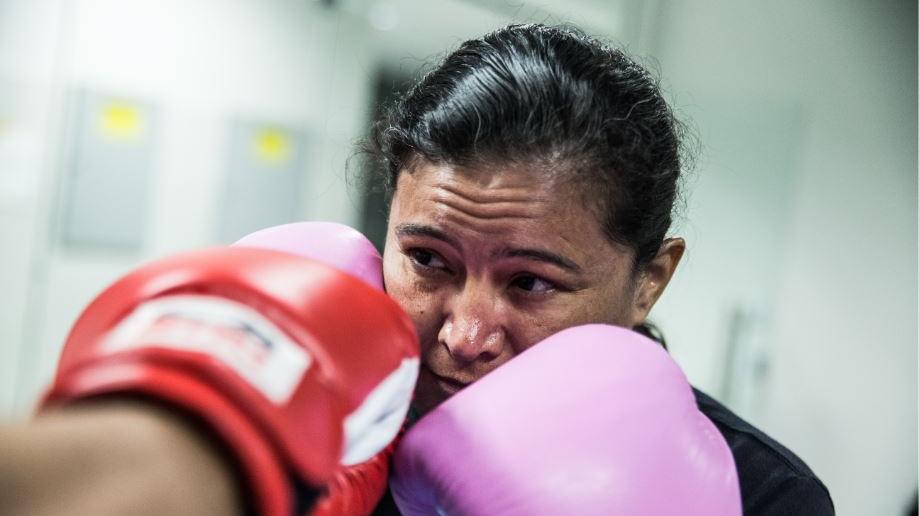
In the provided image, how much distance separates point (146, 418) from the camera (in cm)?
37

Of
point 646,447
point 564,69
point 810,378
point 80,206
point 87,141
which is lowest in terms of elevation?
point 810,378

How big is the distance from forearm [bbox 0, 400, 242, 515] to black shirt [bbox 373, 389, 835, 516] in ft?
2.13

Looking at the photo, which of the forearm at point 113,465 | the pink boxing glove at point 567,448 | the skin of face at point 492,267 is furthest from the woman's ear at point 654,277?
the forearm at point 113,465

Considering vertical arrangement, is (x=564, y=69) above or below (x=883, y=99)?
below

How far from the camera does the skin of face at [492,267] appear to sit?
88 cm


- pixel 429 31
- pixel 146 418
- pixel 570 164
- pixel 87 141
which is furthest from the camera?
pixel 429 31

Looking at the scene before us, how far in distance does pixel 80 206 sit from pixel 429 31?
70.6 inches

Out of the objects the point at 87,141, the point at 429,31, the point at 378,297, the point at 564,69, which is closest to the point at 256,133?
the point at 87,141

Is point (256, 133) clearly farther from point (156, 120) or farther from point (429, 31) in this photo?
point (429, 31)

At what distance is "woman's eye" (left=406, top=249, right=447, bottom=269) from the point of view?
93 cm

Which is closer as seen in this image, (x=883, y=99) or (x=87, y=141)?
(x=87, y=141)

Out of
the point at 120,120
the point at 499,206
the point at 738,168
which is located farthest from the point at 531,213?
the point at 738,168

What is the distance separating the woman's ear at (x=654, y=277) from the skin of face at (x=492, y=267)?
0.11 meters

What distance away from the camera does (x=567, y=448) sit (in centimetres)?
61
